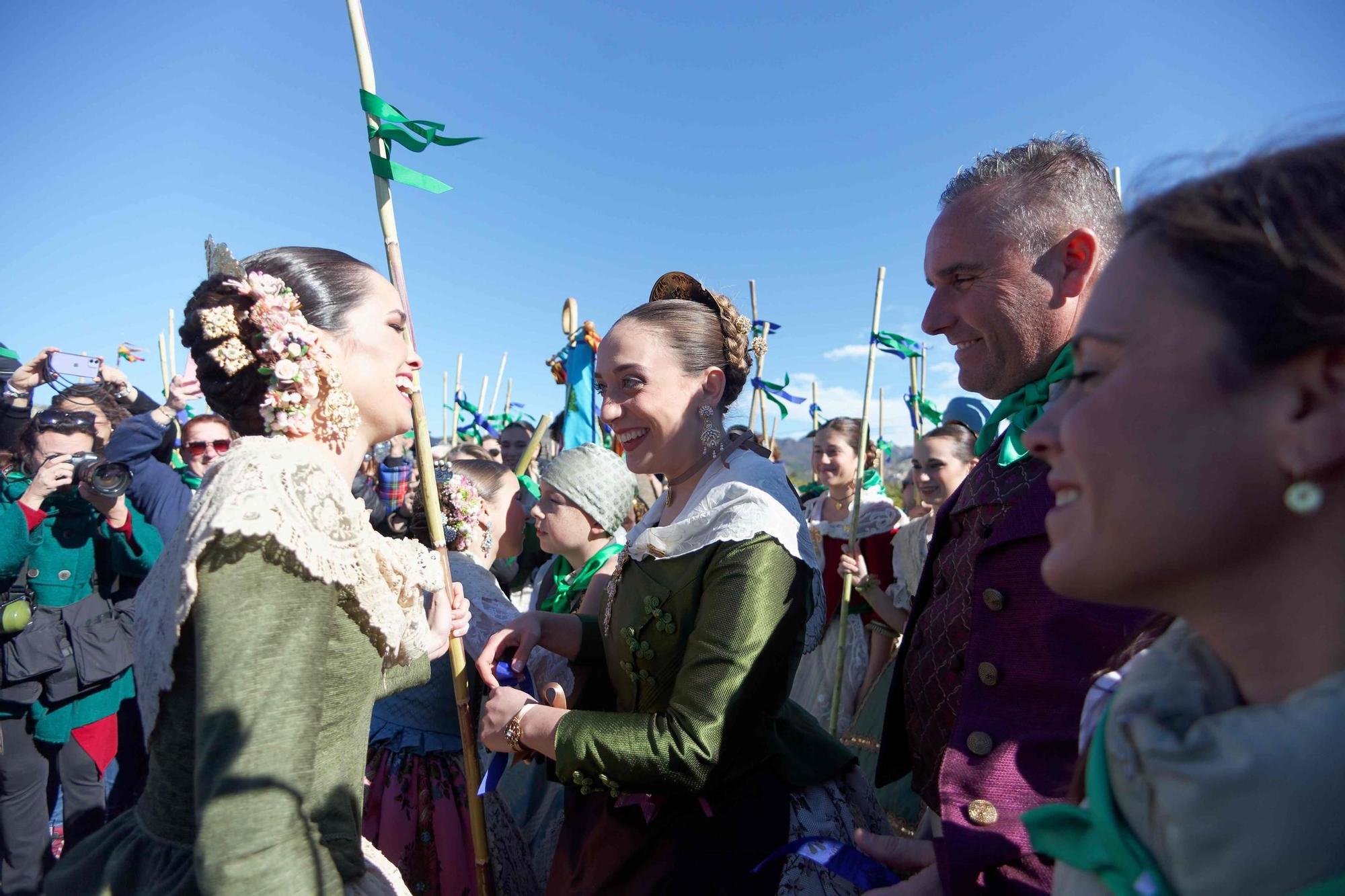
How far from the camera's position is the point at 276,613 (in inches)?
50.8

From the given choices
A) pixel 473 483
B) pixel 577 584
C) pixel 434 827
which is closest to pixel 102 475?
pixel 473 483

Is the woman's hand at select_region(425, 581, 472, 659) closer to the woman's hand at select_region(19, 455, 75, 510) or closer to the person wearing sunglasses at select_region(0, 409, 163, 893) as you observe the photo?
the person wearing sunglasses at select_region(0, 409, 163, 893)

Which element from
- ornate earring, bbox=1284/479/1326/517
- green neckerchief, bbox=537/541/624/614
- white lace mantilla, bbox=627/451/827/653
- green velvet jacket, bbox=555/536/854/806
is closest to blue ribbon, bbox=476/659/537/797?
green velvet jacket, bbox=555/536/854/806

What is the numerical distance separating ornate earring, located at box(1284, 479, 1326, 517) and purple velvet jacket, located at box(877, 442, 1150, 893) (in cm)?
46

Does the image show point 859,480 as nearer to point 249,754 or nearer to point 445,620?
point 445,620

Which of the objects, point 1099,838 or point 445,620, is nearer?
point 1099,838

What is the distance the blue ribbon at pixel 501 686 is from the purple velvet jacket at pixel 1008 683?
1.04 m

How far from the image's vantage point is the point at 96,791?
12.8 feet

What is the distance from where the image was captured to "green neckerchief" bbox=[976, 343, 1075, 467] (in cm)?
156

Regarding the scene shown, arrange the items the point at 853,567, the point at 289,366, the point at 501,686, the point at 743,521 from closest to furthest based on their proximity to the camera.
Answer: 1. the point at 289,366
2. the point at 743,521
3. the point at 501,686
4. the point at 853,567

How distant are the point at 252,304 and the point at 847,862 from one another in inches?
65.5

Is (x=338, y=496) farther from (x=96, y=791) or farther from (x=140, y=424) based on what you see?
(x=96, y=791)

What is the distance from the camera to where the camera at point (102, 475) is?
3586 mm

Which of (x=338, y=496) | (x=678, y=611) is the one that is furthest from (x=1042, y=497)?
(x=338, y=496)
